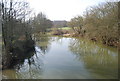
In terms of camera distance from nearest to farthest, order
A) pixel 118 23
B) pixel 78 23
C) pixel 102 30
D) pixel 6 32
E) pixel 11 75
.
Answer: pixel 11 75 → pixel 6 32 → pixel 118 23 → pixel 102 30 → pixel 78 23

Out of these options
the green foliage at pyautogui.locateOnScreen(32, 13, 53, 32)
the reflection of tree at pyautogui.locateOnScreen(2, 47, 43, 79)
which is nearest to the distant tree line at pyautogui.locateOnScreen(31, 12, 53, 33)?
the green foliage at pyautogui.locateOnScreen(32, 13, 53, 32)

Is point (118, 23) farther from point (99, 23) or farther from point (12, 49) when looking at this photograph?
point (12, 49)

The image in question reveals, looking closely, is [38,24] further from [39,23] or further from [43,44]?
[43,44]

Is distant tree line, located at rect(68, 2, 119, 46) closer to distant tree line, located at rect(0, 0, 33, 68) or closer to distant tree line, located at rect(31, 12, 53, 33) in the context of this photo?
distant tree line, located at rect(31, 12, 53, 33)

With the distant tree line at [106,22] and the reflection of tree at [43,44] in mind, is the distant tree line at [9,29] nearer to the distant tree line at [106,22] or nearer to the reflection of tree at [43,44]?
the reflection of tree at [43,44]

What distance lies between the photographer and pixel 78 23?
93.3 ft

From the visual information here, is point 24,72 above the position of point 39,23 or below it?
below

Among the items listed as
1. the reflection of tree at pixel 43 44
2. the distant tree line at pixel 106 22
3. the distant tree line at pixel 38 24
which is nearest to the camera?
the distant tree line at pixel 106 22

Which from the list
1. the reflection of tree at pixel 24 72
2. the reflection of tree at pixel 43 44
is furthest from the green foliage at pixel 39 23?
the reflection of tree at pixel 24 72

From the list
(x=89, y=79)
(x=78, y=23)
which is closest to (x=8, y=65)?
(x=89, y=79)

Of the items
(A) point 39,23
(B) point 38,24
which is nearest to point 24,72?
(B) point 38,24

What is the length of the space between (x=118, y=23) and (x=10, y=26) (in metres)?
8.78

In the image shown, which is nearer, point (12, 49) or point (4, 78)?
point (4, 78)

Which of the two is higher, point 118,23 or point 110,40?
point 118,23
